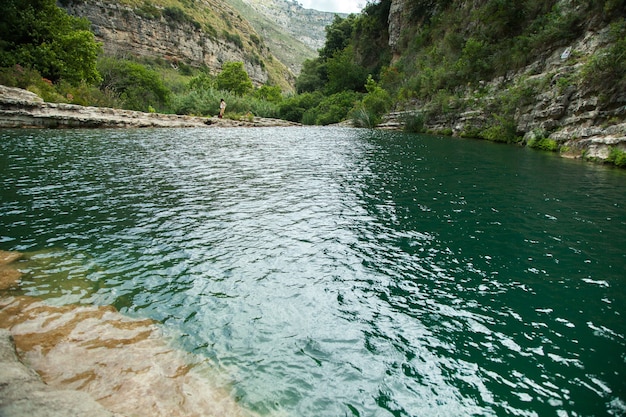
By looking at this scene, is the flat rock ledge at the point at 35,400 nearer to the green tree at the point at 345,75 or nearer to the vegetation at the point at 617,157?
the vegetation at the point at 617,157

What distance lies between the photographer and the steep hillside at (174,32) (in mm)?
91812

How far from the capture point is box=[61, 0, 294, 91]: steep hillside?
91.8 meters

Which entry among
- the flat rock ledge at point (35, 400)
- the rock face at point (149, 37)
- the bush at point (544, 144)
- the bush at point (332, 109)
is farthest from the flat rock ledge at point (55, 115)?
the rock face at point (149, 37)

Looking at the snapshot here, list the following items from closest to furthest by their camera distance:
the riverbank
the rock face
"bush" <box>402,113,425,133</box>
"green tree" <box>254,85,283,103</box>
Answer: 1. the riverbank
2. "bush" <box>402,113,425,133</box>
3. "green tree" <box>254,85,283,103</box>
4. the rock face

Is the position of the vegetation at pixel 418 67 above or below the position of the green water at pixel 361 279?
above

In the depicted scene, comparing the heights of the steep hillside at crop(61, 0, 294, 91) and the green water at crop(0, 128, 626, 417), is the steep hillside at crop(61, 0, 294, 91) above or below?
above

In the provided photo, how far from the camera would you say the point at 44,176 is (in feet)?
41.0

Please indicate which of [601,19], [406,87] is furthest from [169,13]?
[601,19]

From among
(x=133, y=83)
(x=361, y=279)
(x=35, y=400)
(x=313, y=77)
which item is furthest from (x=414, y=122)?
(x=313, y=77)

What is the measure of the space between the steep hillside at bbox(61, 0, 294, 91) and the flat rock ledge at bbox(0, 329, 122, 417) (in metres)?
107

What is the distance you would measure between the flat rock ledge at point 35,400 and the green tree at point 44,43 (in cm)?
4223

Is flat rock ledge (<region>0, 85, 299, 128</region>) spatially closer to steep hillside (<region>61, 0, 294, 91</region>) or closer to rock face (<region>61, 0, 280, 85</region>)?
rock face (<region>61, 0, 280, 85</region>)

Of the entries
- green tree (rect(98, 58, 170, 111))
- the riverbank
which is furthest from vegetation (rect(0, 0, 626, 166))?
the riverbank

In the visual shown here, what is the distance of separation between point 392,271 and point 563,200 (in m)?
7.81
